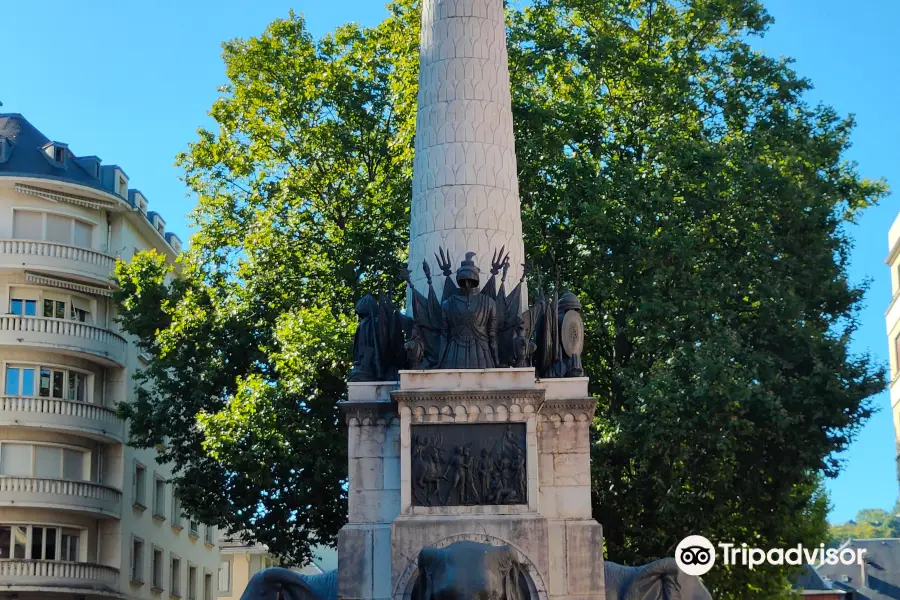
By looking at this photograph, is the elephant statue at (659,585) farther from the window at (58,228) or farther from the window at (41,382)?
the window at (58,228)

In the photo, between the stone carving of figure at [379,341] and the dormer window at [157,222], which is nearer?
the stone carving of figure at [379,341]

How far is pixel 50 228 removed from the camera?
137ft

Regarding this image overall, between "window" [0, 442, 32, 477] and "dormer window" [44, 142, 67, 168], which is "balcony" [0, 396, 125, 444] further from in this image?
"dormer window" [44, 142, 67, 168]

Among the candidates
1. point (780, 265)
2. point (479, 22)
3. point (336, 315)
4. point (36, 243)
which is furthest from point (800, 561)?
point (36, 243)

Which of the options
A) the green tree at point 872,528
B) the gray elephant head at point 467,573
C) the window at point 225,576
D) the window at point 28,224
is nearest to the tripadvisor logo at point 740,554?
the gray elephant head at point 467,573

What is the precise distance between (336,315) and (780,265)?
889cm

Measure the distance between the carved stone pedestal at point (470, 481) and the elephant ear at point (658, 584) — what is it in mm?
501

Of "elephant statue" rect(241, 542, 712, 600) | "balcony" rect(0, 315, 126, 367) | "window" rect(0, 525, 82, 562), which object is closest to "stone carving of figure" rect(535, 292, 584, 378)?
"elephant statue" rect(241, 542, 712, 600)

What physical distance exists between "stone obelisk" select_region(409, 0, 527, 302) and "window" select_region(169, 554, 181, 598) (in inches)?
1175

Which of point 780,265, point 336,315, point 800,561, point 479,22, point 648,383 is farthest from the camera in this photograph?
point 800,561

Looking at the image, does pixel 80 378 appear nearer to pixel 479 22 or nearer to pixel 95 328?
pixel 95 328

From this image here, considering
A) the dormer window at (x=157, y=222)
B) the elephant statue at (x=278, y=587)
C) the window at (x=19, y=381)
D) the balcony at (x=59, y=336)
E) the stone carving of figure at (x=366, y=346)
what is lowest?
the elephant statue at (x=278, y=587)

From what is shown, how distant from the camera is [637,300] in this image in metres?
28.0

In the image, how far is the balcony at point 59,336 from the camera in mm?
40094
